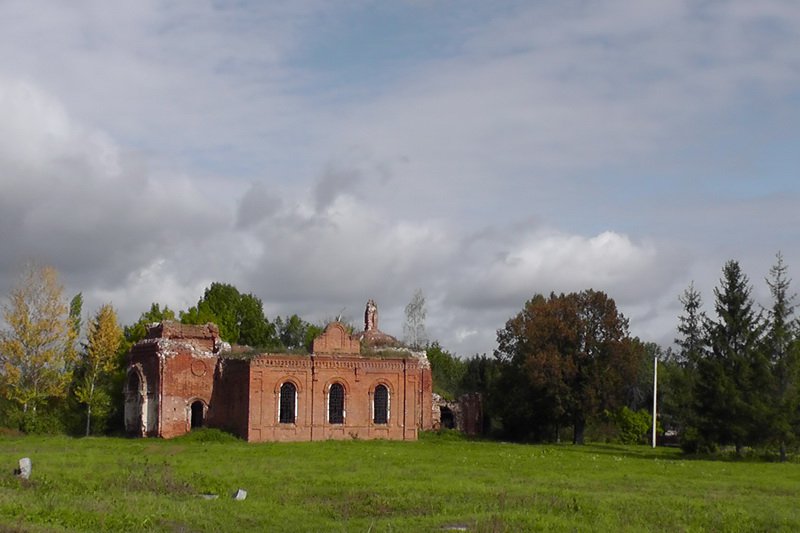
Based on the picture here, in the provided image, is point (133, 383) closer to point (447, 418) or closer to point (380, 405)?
point (380, 405)

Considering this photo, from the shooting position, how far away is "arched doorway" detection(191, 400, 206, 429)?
47.6 m

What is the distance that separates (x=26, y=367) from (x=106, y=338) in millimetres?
4731

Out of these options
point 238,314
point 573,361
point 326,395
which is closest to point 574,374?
point 573,361

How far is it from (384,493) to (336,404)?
25.7 m

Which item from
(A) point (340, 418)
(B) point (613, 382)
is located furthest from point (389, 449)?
(B) point (613, 382)

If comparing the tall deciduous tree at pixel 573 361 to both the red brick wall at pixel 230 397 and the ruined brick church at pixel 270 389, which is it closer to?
the ruined brick church at pixel 270 389

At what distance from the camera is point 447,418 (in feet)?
184

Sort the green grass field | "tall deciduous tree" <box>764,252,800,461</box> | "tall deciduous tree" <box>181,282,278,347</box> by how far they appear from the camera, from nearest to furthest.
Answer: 1. the green grass field
2. "tall deciduous tree" <box>764,252,800,461</box>
3. "tall deciduous tree" <box>181,282,278,347</box>

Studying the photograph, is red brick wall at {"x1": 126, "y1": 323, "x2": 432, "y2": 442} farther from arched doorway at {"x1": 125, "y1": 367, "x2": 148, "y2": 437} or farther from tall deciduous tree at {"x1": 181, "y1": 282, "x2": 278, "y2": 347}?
tall deciduous tree at {"x1": 181, "y1": 282, "x2": 278, "y2": 347}

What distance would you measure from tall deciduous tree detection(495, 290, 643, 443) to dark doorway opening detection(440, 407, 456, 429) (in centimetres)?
375

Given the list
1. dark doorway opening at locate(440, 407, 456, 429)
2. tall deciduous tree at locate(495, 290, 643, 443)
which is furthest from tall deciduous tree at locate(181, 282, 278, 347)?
tall deciduous tree at locate(495, 290, 643, 443)

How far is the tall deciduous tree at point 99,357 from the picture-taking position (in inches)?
1971

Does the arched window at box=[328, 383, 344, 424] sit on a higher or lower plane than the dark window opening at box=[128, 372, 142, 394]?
lower

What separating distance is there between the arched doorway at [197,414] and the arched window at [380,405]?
886 centimetres
